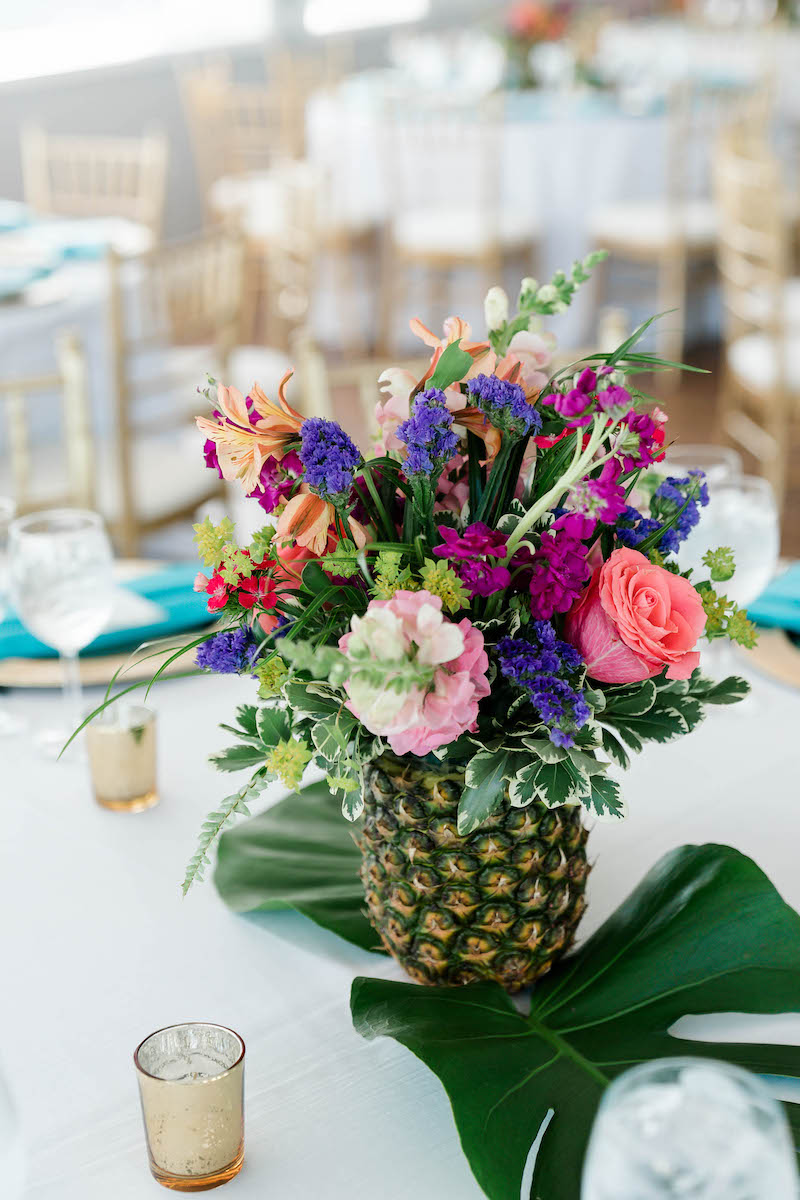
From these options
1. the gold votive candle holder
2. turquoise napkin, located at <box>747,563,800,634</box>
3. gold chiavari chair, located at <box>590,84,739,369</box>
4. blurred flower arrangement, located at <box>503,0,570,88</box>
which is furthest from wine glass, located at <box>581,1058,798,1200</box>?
blurred flower arrangement, located at <box>503,0,570,88</box>

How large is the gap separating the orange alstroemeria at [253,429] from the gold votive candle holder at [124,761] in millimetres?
357

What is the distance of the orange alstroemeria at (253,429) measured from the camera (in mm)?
694

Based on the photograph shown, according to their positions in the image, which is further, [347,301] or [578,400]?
[347,301]

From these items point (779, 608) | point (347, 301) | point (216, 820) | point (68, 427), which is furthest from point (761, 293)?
point (216, 820)

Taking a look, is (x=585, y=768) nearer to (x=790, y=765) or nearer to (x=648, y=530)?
(x=648, y=530)

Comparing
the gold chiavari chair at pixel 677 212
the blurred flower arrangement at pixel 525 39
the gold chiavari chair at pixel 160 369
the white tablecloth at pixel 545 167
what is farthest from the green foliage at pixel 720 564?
the blurred flower arrangement at pixel 525 39

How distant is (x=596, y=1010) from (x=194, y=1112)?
246 millimetres

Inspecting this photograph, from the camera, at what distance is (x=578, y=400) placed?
2.25ft

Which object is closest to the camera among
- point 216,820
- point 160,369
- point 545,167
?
point 216,820

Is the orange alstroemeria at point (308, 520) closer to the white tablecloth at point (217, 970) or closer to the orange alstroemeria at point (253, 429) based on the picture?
the orange alstroemeria at point (253, 429)

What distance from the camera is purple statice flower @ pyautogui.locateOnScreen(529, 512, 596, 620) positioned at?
67 centimetres

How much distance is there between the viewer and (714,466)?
129 centimetres

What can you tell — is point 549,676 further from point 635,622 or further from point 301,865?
point 301,865

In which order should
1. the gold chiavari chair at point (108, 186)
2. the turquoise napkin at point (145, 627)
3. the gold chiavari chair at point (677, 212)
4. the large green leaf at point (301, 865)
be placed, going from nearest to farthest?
the large green leaf at point (301, 865)
the turquoise napkin at point (145, 627)
the gold chiavari chair at point (108, 186)
the gold chiavari chair at point (677, 212)
